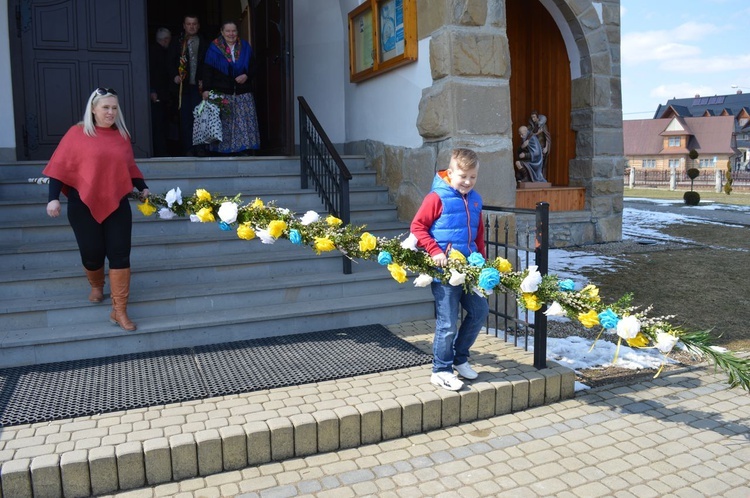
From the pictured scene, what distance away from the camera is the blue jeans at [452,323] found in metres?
3.75

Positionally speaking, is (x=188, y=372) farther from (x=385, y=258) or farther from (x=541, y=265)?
(x=541, y=265)

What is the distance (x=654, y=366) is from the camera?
4.50m

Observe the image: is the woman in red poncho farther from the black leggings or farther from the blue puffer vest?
the blue puffer vest

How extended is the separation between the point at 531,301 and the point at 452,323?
459 mm

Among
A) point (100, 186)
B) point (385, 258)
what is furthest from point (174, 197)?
point (385, 258)

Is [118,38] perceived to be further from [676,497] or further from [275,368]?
[676,497]

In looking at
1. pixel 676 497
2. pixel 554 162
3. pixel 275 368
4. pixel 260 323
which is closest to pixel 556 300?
pixel 676 497

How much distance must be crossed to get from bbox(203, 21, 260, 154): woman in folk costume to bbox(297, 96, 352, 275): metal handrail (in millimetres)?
783

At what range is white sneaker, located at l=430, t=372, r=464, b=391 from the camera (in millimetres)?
3680

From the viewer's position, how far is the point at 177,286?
495cm

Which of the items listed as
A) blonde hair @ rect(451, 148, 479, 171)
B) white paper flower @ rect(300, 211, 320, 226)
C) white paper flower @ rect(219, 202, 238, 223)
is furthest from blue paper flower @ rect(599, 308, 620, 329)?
white paper flower @ rect(219, 202, 238, 223)

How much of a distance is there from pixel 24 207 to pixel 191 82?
8.78 ft

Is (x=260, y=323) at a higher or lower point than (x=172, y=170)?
lower

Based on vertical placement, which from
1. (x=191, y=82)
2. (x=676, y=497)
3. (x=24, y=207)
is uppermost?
(x=191, y=82)
